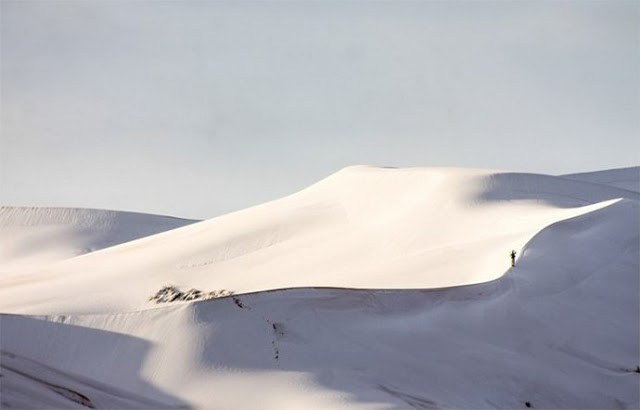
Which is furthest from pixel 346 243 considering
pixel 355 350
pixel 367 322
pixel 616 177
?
pixel 616 177

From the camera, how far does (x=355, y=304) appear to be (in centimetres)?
1839

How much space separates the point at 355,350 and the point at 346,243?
23.8ft

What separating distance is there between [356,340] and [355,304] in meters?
0.75

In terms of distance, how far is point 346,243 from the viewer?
24.7 meters

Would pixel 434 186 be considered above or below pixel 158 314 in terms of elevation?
above

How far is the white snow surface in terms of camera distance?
16281 millimetres

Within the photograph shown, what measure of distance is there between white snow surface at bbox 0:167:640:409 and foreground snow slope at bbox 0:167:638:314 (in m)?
0.07

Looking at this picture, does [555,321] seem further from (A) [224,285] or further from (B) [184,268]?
(B) [184,268]

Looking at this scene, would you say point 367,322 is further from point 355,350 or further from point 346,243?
point 346,243

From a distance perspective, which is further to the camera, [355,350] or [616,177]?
[616,177]

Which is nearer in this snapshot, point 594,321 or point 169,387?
point 169,387

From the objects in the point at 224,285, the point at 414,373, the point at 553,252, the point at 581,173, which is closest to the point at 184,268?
the point at 224,285

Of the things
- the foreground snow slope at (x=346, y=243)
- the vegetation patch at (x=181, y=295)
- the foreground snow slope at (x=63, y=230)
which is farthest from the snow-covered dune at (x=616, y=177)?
the vegetation patch at (x=181, y=295)

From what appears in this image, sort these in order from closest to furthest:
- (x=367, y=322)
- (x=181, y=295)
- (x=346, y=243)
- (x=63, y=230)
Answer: (x=367, y=322)
(x=181, y=295)
(x=346, y=243)
(x=63, y=230)
